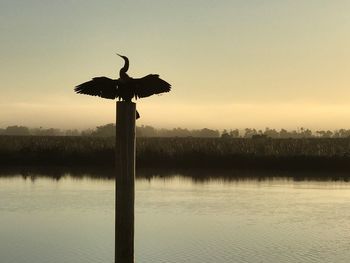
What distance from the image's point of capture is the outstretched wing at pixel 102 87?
267 inches

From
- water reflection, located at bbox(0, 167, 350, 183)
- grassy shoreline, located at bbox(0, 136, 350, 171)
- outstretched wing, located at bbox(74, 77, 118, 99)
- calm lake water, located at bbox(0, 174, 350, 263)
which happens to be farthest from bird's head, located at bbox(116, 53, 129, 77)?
grassy shoreline, located at bbox(0, 136, 350, 171)

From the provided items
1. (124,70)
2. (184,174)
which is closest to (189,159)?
(184,174)

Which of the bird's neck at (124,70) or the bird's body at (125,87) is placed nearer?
the bird's body at (125,87)

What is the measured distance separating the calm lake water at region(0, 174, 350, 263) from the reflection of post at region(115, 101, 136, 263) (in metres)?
6.91

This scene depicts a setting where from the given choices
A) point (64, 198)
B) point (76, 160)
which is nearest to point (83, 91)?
point (64, 198)

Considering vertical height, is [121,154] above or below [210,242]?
above

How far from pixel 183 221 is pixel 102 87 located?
11.9 meters

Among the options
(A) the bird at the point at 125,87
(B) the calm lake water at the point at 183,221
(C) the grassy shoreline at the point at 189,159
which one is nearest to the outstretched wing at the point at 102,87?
(A) the bird at the point at 125,87

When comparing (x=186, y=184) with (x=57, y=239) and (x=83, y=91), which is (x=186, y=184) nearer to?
(x=57, y=239)

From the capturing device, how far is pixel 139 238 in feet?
51.2

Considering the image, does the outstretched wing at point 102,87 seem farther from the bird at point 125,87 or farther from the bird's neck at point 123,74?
the bird's neck at point 123,74

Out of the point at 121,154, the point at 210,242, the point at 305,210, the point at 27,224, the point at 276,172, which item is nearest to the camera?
the point at 121,154

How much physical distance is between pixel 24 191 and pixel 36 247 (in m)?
10.6

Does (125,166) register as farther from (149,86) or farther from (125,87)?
(149,86)
